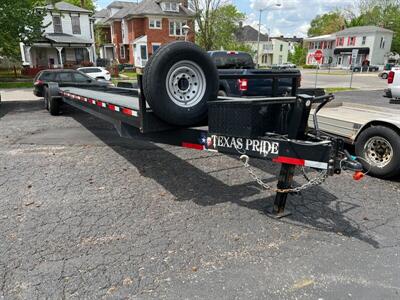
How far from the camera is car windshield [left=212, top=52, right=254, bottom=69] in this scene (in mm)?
10820

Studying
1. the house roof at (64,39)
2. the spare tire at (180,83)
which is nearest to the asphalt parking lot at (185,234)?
the spare tire at (180,83)

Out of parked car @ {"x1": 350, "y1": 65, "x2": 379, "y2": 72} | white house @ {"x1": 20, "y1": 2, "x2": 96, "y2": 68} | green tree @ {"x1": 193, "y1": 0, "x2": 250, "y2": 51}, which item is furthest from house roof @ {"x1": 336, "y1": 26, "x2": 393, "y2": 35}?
white house @ {"x1": 20, "y1": 2, "x2": 96, "y2": 68}

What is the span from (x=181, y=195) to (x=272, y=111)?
172 cm

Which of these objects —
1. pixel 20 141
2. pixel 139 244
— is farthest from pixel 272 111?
pixel 20 141

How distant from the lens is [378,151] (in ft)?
16.9

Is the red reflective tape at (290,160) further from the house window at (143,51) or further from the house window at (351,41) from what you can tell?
the house window at (351,41)

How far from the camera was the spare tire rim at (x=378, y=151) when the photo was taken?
196 inches

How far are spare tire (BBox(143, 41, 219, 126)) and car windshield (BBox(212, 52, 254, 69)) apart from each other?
7331 millimetres

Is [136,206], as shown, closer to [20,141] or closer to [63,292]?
[63,292]

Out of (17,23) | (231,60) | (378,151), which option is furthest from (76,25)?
(378,151)

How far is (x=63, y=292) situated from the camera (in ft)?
8.68

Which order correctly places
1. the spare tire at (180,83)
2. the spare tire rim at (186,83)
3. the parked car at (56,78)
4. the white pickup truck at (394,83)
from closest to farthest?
1. the spare tire at (180,83)
2. the spare tire rim at (186,83)
3. the white pickup truck at (394,83)
4. the parked car at (56,78)

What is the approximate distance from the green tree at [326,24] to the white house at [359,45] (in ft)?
46.8

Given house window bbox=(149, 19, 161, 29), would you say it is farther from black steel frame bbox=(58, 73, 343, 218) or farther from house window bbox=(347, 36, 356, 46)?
house window bbox=(347, 36, 356, 46)
